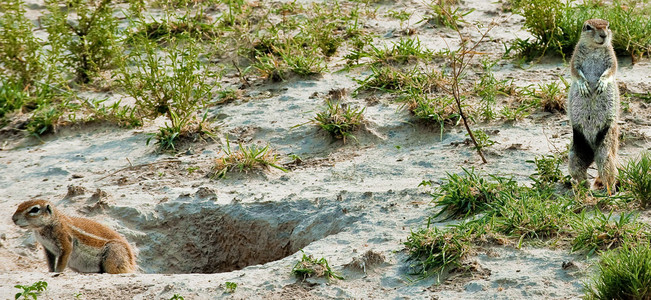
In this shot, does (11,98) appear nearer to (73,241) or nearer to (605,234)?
(73,241)

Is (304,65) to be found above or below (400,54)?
below

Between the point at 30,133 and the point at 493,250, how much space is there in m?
5.37

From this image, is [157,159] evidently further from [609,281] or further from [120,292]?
[609,281]

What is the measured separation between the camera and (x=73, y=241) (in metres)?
6.16

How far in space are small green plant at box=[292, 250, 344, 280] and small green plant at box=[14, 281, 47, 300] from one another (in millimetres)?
1665

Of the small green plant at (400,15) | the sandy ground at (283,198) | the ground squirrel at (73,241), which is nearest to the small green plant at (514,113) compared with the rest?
the sandy ground at (283,198)

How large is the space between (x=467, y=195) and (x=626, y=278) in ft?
5.43

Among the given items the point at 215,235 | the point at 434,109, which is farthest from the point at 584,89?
the point at 215,235

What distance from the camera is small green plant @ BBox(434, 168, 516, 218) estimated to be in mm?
5918

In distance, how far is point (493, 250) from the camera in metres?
5.38

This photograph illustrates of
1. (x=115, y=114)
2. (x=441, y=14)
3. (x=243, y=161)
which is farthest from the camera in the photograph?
(x=441, y=14)

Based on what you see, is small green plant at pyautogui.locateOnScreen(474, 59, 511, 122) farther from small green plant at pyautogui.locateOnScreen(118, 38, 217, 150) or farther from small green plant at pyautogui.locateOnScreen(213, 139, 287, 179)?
small green plant at pyautogui.locateOnScreen(118, 38, 217, 150)

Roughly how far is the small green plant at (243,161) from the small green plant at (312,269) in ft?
6.30

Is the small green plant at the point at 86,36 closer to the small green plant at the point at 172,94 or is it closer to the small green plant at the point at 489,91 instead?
the small green plant at the point at 172,94
